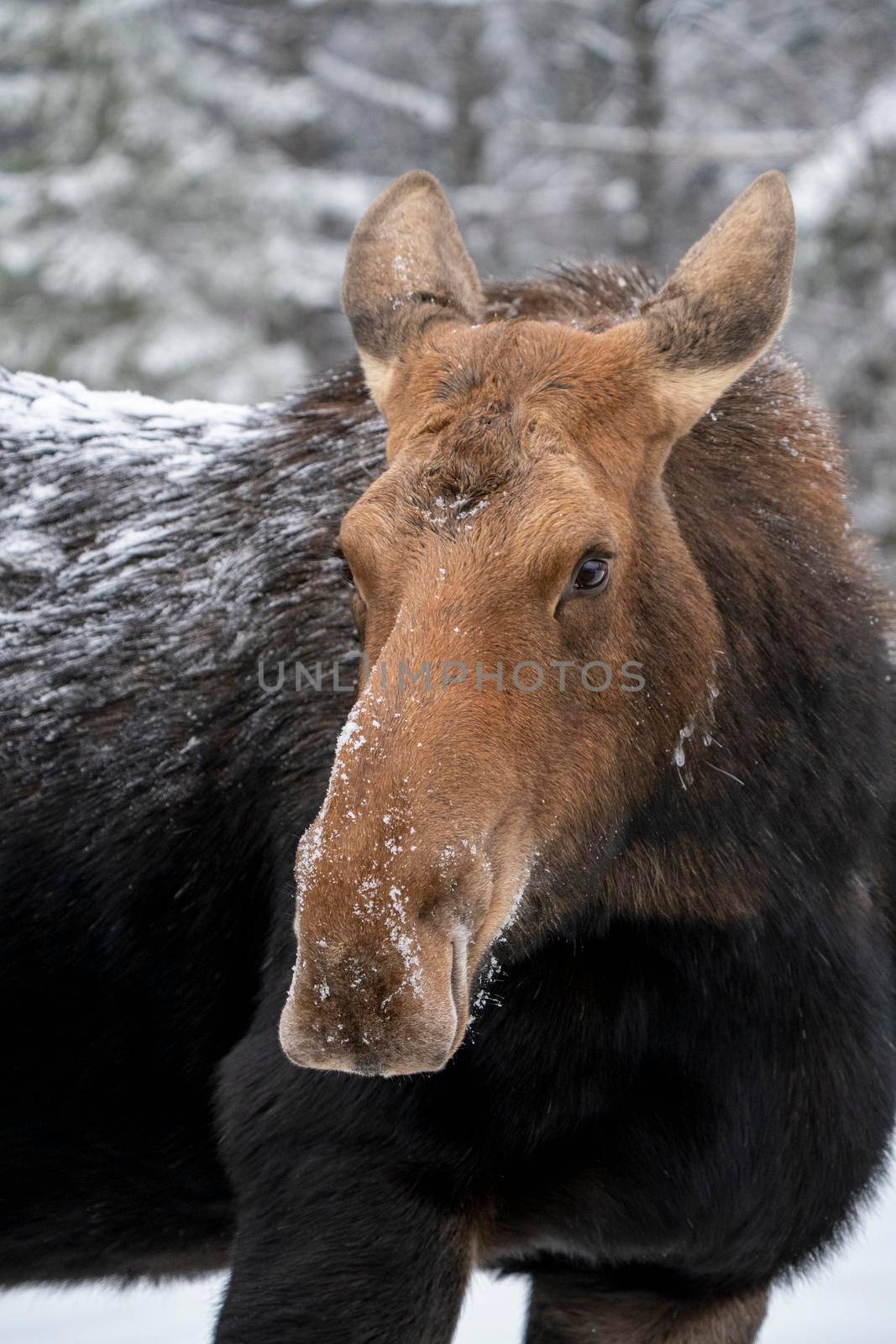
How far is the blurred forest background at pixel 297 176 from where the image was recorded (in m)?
18.3

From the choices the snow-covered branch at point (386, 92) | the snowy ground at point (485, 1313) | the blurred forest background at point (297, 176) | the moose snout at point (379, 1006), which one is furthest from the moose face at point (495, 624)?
the snow-covered branch at point (386, 92)

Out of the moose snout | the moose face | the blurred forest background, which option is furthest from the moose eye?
the blurred forest background

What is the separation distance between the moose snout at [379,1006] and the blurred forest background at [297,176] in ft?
51.9

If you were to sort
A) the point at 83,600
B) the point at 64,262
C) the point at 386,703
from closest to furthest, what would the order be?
the point at 386,703
the point at 83,600
the point at 64,262

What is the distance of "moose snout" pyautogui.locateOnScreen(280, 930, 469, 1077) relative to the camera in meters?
2.64

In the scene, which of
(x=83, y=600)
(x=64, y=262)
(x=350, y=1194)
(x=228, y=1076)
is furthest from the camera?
(x=64, y=262)

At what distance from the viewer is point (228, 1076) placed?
380 centimetres

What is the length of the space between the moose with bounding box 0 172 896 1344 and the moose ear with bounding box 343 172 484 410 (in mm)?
17

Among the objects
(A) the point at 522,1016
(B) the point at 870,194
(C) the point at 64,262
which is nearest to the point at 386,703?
(A) the point at 522,1016

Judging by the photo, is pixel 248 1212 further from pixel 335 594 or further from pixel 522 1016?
pixel 335 594

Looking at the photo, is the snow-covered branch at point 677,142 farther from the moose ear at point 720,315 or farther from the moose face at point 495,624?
the moose face at point 495,624

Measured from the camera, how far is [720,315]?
3479 mm

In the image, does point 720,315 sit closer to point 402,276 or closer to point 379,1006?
point 402,276

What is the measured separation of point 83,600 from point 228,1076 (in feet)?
4.80
